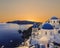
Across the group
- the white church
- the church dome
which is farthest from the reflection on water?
the church dome

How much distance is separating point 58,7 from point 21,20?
28.9 inches

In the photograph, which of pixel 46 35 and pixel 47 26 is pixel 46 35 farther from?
pixel 47 26

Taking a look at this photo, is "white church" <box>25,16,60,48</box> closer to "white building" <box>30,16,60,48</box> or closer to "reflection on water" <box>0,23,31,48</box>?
"white building" <box>30,16,60,48</box>

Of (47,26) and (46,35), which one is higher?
(47,26)

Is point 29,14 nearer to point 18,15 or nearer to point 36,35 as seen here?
point 18,15

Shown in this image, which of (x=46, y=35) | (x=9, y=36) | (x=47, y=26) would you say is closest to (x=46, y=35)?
(x=46, y=35)

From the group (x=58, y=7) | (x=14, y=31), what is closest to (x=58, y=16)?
(x=58, y=7)

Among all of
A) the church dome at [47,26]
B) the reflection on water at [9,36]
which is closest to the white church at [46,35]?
the church dome at [47,26]

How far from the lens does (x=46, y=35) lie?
3178mm

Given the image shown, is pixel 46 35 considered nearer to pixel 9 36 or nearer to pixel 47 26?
pixel 47 26

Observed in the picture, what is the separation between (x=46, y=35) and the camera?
3178 mm

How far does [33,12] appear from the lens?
137 inches

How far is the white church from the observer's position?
2.82m

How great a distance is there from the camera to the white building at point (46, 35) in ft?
9.27
